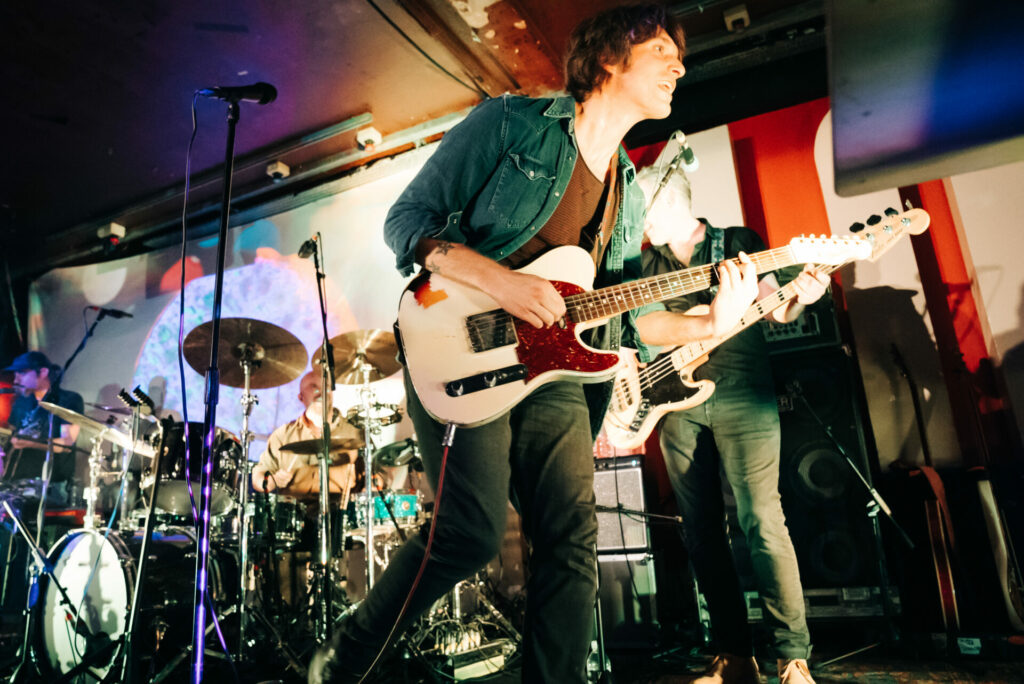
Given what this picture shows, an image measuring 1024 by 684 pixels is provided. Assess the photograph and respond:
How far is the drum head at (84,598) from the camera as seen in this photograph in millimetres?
3498

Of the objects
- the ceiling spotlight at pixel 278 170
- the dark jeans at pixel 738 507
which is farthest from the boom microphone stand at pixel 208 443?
the ceiling spotlight at pixel 278 170

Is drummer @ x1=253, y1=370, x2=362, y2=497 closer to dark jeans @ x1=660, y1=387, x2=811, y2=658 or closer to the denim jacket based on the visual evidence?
dark jeans @ x1=660, y1=387, x2=811, y2=658

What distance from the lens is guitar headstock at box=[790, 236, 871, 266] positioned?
268cm

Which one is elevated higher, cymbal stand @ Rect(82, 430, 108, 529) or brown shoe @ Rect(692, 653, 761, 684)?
cymbal stand @ Rect(82, 430, 108, 529)

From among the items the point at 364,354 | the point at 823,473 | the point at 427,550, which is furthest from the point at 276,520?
the point at 823,473

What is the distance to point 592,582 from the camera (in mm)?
1701

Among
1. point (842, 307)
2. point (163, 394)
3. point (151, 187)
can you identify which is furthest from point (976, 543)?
point (151, 187)

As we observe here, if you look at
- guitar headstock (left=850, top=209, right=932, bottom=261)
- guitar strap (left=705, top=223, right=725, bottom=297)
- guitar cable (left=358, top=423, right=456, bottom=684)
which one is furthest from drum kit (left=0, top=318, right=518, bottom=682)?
guitar headstock (left=850, top=209, right=932, bottom=261)

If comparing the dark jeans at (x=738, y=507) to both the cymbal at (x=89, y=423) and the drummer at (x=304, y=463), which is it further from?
the cymbal at (x=89, y=423)

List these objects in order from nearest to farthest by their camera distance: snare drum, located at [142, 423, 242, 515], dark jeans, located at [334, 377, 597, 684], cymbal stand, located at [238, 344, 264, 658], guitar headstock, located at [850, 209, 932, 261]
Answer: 1. dark jeans, located at [334, 377, 597, 684]
2. guitar headstock, located at [850, 209, 932, 261]
3. cymbal stand, located at [238, 344, 264, 658]
4. snare drum, located at [142, 423, 242, 515]

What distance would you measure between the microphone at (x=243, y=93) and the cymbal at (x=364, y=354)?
6.43ft

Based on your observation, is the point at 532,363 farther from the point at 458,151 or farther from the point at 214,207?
the point at 214,207

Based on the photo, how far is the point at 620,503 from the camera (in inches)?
151

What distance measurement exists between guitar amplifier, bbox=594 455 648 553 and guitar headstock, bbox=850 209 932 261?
182cm
